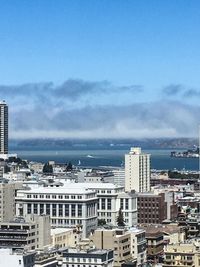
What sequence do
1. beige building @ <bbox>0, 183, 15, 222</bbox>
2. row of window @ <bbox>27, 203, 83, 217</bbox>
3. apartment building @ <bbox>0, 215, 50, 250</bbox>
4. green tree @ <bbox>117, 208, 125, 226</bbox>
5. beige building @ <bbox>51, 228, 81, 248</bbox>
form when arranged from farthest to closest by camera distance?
beige building @ <bbox>0, 183, 15, 222</bbox> < green tree @ <bbox>117, 208, 125, 226</bbox> < row of window @ <bbox>27, 203, 83, 217</bbox> < beige building @ <bbox>51, 228, 81, 248</bbox> < apartment building @ <bbox>0, 215, 50, 250</bbox>

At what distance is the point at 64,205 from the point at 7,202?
348cm

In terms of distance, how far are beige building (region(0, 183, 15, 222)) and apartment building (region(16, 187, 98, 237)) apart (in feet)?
2.70

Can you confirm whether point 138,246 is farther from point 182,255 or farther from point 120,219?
point 120,219

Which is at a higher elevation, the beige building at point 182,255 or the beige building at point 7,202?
the beige building at point 7,202

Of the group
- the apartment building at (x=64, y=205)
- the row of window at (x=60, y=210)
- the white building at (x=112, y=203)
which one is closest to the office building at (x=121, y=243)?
the apartment building at (x=64, y=205)

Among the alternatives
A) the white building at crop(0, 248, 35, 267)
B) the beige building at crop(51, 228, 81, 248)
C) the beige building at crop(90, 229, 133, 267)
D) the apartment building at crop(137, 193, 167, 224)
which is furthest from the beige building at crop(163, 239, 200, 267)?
the apartment building at crop(137, 193, 167, 224)

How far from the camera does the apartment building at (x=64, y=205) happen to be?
134 ft

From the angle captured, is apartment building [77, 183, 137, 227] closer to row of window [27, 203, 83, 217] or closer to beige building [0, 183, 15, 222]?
beige building [0, 183, 15, 222]

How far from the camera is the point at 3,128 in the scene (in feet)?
328

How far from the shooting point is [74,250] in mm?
30047

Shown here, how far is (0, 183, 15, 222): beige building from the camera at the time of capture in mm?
42875

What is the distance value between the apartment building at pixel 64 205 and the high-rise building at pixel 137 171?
15.1 m

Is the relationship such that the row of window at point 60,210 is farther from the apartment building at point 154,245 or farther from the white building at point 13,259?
the white building at point 13,259

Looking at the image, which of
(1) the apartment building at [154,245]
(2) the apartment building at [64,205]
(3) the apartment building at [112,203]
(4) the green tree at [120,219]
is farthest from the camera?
(3) the apartment building at [112,203]
